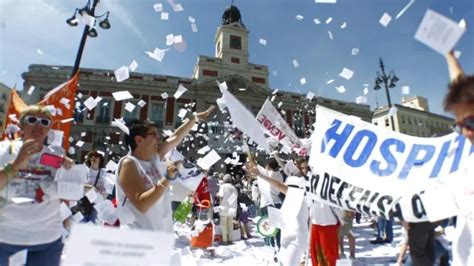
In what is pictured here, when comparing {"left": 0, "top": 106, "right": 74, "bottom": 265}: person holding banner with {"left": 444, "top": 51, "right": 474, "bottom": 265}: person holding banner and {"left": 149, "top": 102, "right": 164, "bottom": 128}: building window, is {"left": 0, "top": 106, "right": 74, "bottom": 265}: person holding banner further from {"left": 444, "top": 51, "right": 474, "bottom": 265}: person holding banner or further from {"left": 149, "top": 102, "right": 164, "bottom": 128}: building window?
{"left": 149, "top": 102, "right": 164, "bottom": 128}: building window

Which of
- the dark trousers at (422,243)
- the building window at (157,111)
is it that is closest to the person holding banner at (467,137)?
the dark trousers at (422,243)

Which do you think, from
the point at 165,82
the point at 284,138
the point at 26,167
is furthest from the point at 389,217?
the point at 165,82

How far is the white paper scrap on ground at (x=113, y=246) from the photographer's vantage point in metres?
1.25

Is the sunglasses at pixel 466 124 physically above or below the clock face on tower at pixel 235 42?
below

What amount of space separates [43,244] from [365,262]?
580 cm

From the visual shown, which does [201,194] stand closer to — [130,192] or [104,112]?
[130,192]

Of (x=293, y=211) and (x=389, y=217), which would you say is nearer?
(x=389, y=217)

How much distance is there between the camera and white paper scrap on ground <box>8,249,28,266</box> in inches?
86.5

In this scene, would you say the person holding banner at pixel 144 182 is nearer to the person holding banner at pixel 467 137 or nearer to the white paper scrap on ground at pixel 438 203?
the white paper scrap on ground at pixel 438 203

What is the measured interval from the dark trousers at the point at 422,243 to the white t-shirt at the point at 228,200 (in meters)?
5.67

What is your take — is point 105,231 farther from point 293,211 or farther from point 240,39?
A: point 240,39

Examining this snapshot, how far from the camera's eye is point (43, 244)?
2.32 metres

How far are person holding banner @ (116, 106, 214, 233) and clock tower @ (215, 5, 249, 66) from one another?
115ft

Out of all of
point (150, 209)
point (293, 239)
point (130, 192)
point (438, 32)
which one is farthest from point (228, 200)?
point (438, 32)
